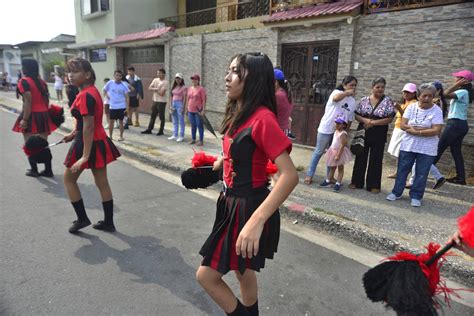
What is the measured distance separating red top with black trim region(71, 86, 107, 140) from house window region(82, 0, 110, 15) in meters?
14.0

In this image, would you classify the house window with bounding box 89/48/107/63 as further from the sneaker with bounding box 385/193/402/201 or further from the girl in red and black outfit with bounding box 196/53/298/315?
the girl in red and black outfit with bounding box 196/53/298/315

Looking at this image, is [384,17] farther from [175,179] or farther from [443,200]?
[175,179]

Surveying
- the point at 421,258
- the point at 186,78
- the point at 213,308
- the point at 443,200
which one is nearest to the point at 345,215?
the point at 443,200

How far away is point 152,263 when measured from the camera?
10.7 feet

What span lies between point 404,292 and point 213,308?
4.93 ft

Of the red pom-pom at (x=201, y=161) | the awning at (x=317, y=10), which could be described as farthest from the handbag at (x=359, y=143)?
the red pom-pom at (x=201, y=161)

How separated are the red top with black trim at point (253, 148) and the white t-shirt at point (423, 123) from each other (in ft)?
11.5

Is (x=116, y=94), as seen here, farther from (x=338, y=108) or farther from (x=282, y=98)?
(x=338, y=108)

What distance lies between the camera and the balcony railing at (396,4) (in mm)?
6211

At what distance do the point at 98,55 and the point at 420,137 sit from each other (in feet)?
52.7

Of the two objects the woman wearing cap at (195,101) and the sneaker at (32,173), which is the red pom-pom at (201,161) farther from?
the woman wearing cap at (195,101)

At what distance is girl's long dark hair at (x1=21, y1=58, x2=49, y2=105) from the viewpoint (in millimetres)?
5332

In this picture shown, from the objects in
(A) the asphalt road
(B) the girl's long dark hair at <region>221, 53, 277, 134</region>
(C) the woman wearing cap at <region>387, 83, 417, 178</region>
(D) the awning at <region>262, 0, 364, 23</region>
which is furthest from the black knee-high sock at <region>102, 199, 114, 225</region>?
(D) the awning at <region>262, 0, 364, 23</region>

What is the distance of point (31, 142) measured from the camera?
426 centimetres
